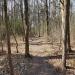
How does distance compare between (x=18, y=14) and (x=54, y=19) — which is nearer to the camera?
(x=54, y=19)

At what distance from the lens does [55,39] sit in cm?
3184

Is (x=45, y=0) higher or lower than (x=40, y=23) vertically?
higher

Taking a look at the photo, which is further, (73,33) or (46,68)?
(73,33)

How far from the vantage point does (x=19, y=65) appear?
17.8 m

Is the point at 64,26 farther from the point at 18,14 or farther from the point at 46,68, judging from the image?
the point at 18,14

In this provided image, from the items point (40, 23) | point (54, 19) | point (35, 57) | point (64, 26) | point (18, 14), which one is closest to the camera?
point (64, 26)

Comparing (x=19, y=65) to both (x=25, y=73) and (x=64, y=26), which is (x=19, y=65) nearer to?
(x=25, y=73)

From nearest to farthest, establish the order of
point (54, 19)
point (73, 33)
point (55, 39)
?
1. point (73, 33)
2. point (55, 39)
3. point (54, 19)

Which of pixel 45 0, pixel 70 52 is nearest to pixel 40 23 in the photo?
pixel 45 0

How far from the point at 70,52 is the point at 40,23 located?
36.5m

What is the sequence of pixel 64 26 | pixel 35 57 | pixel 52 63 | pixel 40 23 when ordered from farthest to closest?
pixel 40 23 → pixel 35 57 → pixel 52 63 → pixel 64 26

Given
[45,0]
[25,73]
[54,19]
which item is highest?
[45,0]

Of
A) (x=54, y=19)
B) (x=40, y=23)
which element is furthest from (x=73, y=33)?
(x=40, y=23)

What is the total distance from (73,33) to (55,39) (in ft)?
11.5
